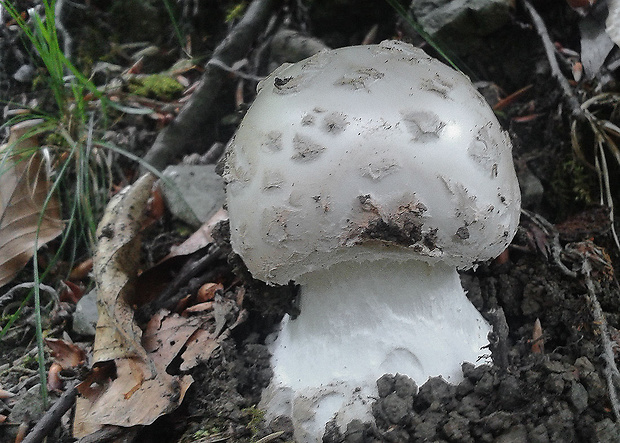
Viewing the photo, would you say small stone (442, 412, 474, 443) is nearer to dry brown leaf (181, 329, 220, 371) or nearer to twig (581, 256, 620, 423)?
twig (581, 256, 620, 423)

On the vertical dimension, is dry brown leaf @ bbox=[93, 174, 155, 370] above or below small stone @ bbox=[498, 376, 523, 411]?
above

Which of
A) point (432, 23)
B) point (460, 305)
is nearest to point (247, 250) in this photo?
point (460, 305)

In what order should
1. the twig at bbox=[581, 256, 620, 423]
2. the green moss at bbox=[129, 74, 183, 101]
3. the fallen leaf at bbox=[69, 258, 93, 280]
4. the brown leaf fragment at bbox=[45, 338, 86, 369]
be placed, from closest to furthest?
1. the twig at bbox=[581, 256, 620, 423]
2. the brown leaf fragment at bbox=[45, 338, 86, 369]
3. the fallen leaf at bbox=[69, 258, 93, 280]
4. the green moss at bbox=[129, 74, 183, 101]

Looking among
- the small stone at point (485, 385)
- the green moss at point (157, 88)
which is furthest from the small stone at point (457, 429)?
the green moss at point (157, 88)

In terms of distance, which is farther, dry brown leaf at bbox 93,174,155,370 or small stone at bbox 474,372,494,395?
dry brown leaf at bbox 93,174,155,370

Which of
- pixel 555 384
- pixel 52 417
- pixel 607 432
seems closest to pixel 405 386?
pixel 555 384

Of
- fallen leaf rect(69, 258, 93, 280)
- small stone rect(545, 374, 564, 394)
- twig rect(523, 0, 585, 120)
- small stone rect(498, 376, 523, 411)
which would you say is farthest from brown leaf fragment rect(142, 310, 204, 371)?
twig rect(523, 0, 585, 120)

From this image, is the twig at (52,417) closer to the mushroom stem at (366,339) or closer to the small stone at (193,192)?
the mushroom stem at (366,339)
